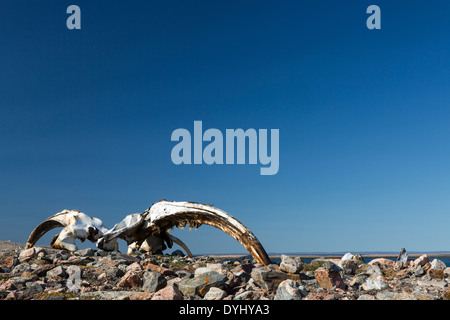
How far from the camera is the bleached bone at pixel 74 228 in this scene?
1312 cm

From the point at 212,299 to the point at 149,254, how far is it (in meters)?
7.28

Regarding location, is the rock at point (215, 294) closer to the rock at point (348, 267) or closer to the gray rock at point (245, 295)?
the gray rock at point (245, 295)

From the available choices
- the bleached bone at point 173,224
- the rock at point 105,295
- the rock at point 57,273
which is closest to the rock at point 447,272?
the bleached bone at point 173,224

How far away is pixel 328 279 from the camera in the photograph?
6.31 metres

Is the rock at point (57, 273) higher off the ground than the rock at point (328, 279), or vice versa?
the rock at point (328, 279)

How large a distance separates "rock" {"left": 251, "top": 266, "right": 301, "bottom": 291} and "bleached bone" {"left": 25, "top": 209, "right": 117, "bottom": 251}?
7.55m

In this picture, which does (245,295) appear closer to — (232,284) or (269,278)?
(232,284)

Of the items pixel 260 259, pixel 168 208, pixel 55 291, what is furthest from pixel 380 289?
pixel 168 208

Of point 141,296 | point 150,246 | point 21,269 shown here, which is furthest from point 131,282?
point 150,246

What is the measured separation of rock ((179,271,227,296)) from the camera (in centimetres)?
590

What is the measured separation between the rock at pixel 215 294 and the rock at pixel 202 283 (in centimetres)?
18

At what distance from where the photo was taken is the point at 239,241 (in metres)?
9.52

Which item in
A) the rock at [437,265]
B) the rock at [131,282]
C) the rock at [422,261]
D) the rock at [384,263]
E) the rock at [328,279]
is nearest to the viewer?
the rock at [328,279]
